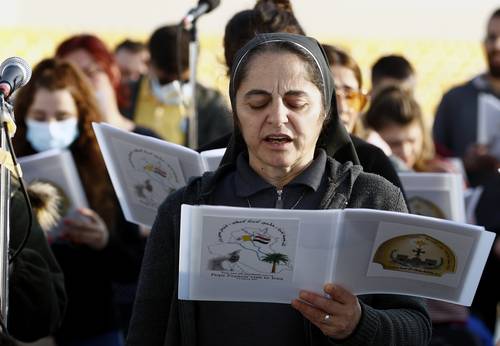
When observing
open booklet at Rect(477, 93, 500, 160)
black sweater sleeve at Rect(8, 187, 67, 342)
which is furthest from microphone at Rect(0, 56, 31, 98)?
open booklet at Rect(477, 93, 500, 160)

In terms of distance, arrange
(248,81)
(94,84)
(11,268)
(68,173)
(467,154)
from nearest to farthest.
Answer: (248,81)
(11,268)
(68,173)
(94,84)
(467,154)

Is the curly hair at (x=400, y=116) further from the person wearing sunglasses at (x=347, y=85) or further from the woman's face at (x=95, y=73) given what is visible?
the woman's face at (x=95, y=73)

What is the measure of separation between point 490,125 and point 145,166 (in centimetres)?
354

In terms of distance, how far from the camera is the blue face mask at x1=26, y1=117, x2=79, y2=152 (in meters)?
5.80


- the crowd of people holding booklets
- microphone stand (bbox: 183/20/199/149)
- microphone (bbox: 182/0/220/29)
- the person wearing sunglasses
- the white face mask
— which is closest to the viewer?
the crowd of people holding booklets

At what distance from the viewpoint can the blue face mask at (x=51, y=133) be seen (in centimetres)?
580

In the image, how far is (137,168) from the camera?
4.43 metres

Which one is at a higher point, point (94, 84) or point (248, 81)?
point (248, 81)

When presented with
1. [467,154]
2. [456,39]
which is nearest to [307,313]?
[467,154]

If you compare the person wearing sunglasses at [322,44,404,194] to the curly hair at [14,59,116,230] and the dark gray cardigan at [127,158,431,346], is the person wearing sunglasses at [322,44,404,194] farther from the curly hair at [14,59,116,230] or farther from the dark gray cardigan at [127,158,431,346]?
the dark gray cardigan at [127,158,431,346]

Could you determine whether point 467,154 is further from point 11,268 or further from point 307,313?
point 307,313

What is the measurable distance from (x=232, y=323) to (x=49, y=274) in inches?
47.4

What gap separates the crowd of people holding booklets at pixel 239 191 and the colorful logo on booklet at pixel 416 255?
5.1 inches

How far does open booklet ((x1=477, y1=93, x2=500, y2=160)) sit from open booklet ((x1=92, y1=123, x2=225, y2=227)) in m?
3.35
